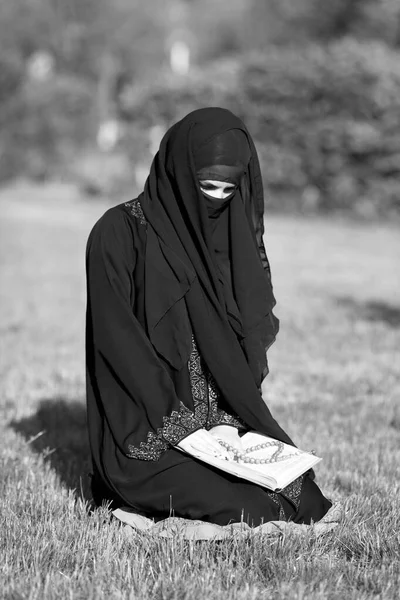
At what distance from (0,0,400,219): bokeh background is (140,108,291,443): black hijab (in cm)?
1591

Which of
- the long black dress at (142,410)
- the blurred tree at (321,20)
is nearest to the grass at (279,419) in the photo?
the long black dress at (142,410)

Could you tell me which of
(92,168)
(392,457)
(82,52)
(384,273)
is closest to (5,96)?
(92,168)

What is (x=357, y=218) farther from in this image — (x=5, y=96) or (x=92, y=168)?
(x=5, y=96)

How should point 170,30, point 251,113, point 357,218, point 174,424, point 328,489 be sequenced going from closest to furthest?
point 174,424 → point 328,489 → point 357,218 → point 251,113 → point 170,30

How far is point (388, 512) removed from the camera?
12.0 ft

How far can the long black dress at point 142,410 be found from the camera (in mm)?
3260

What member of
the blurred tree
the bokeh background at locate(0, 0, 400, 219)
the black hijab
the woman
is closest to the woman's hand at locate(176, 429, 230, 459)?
the woman

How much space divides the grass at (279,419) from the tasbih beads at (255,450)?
27 cm

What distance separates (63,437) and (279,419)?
125 cm

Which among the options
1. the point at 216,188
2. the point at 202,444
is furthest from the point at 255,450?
the point at 216,188

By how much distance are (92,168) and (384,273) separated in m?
15.3

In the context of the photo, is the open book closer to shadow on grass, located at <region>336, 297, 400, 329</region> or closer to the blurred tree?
shadow on grass, located at <region>336, 297, 400, 329</region>

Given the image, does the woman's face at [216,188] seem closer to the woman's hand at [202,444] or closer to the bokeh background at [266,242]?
the woman's hand at [202,444]

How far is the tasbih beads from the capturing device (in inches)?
131
